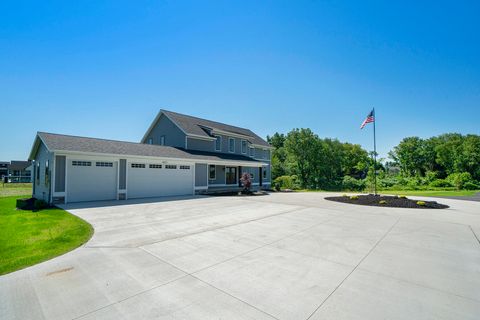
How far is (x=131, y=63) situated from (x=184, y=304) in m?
14.9

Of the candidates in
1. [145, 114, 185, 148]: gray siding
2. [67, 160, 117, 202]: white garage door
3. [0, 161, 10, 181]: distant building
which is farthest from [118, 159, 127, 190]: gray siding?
[0, 161, 10, 181]: distant building

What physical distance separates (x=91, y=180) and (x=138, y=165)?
2851 mm

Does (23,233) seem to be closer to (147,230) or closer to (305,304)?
(147,230)

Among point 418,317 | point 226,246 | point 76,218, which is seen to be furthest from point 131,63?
point 418,317

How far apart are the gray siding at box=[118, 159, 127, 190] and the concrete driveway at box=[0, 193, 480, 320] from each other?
775 centimetres

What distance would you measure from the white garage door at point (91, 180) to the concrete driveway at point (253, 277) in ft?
24.5

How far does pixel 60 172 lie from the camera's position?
12.0m

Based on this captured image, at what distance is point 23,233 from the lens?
642 centimetres

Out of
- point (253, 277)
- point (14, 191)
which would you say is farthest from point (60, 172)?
point (14, 191)

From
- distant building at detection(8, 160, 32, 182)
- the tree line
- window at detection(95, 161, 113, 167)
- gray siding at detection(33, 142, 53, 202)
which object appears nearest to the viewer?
gray siding at detection(33, 142, 53, 202)

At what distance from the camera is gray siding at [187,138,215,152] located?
69.0 feet

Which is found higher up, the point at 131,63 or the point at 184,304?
the point at 131,63

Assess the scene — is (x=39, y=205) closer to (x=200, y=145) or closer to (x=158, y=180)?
(x=158, y=180)

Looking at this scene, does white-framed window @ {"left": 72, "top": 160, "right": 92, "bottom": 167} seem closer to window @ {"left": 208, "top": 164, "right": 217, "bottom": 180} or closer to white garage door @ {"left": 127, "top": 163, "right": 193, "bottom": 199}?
white garage door @ {"left": 127, "top": 163, "right": 193, "bottom": 199}
